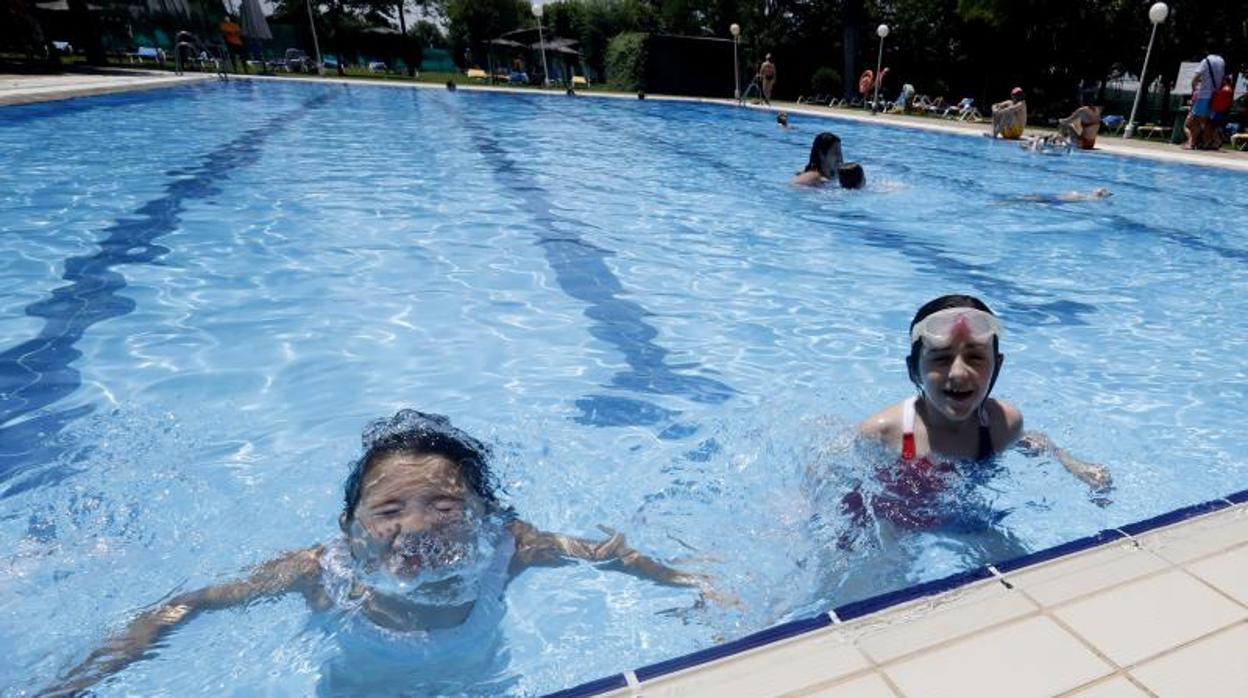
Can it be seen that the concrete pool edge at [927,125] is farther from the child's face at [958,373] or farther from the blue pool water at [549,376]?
the child's face at [958,373]

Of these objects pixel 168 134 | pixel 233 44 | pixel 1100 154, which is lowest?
pixel 1100 154

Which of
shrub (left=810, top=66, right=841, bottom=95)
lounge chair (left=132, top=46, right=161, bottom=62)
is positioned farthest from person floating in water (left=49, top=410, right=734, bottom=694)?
lounge chair (left=132, top=46, right=161, bottom=62)

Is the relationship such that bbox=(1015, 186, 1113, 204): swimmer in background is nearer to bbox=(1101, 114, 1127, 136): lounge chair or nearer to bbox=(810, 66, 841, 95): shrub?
bbox=(1101, 114, 1127, 136): lounge chair

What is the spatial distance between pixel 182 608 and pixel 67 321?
348cm

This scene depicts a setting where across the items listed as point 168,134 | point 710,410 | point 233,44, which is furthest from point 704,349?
point 233,44

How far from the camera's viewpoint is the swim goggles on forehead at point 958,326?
255 cm

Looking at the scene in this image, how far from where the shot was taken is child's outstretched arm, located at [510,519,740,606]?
9.05 feet

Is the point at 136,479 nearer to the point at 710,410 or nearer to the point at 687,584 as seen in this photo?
the point at 687,584

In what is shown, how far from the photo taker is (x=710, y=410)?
4.30 m

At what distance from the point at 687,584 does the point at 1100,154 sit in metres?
15.6

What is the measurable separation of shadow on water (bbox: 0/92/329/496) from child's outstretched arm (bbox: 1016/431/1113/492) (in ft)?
14.0

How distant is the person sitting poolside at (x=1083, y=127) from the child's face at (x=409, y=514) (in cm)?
1635

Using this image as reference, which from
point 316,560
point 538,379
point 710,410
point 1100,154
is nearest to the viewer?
point 316,560

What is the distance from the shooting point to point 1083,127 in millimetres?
14859
